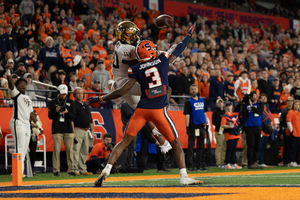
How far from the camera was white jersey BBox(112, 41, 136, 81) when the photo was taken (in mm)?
6812

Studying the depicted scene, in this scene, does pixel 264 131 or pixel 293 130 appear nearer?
pixel 293 130

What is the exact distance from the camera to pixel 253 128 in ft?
40.9

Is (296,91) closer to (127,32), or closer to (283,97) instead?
(283,97)

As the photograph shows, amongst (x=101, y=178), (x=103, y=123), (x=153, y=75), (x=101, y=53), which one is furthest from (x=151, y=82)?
(x=101, y=53)

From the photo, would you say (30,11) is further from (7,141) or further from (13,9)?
(7,141)

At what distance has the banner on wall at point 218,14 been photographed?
24031 mm

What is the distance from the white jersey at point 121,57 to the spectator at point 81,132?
12.7 feet

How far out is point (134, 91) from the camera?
268 inches

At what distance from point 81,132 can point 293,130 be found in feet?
21.6

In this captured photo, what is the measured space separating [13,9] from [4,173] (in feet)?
22.6

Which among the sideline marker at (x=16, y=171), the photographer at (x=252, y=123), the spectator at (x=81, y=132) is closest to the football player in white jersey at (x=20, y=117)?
the spectator at (x=81, y=132)

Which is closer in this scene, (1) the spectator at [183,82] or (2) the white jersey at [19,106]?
(2) the white jersey at [19,106]

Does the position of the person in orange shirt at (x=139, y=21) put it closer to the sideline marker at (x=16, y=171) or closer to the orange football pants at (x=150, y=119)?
the sideline marker at (x=16, y=171)

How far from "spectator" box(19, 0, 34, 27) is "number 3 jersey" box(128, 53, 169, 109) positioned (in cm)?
1124
